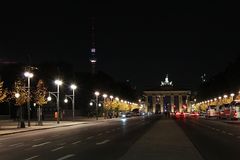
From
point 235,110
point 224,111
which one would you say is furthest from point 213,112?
point 235,110

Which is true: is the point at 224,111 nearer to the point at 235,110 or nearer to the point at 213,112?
the point at 235,110

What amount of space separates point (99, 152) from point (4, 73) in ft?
277

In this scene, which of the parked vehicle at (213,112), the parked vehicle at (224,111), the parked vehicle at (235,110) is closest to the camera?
the parked vehicle at (235,110)

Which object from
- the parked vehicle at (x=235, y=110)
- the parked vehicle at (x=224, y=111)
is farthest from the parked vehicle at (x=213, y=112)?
the parked vehicle at (x=235, y=110)

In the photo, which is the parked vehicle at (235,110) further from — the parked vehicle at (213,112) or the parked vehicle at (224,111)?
the parked vehicle at (213,112)

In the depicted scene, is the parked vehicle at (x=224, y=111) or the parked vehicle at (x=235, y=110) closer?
the parked vehicle at (x=235, y=110)

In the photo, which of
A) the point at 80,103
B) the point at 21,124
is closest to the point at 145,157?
the point at 21,124

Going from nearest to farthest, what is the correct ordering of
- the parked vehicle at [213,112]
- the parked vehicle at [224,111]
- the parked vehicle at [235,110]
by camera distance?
the parked vehicle at [235,110] → the parked vehicle at [224,111] → the parked vehicle at [213,112]

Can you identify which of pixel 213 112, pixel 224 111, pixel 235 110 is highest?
pixel 213 112

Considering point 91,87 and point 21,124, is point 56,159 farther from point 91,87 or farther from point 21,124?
point 91,87

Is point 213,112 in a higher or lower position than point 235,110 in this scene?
higher

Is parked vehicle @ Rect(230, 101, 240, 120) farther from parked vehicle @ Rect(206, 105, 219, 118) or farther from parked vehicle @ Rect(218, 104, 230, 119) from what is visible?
parked vehicle @ Rect(206, 105, 219, 118)

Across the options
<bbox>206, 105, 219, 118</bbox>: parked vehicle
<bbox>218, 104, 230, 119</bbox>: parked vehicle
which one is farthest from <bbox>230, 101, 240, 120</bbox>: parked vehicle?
<bbox>206, 105, 219, 118</bbox>: parked vehicle

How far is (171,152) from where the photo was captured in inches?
927
